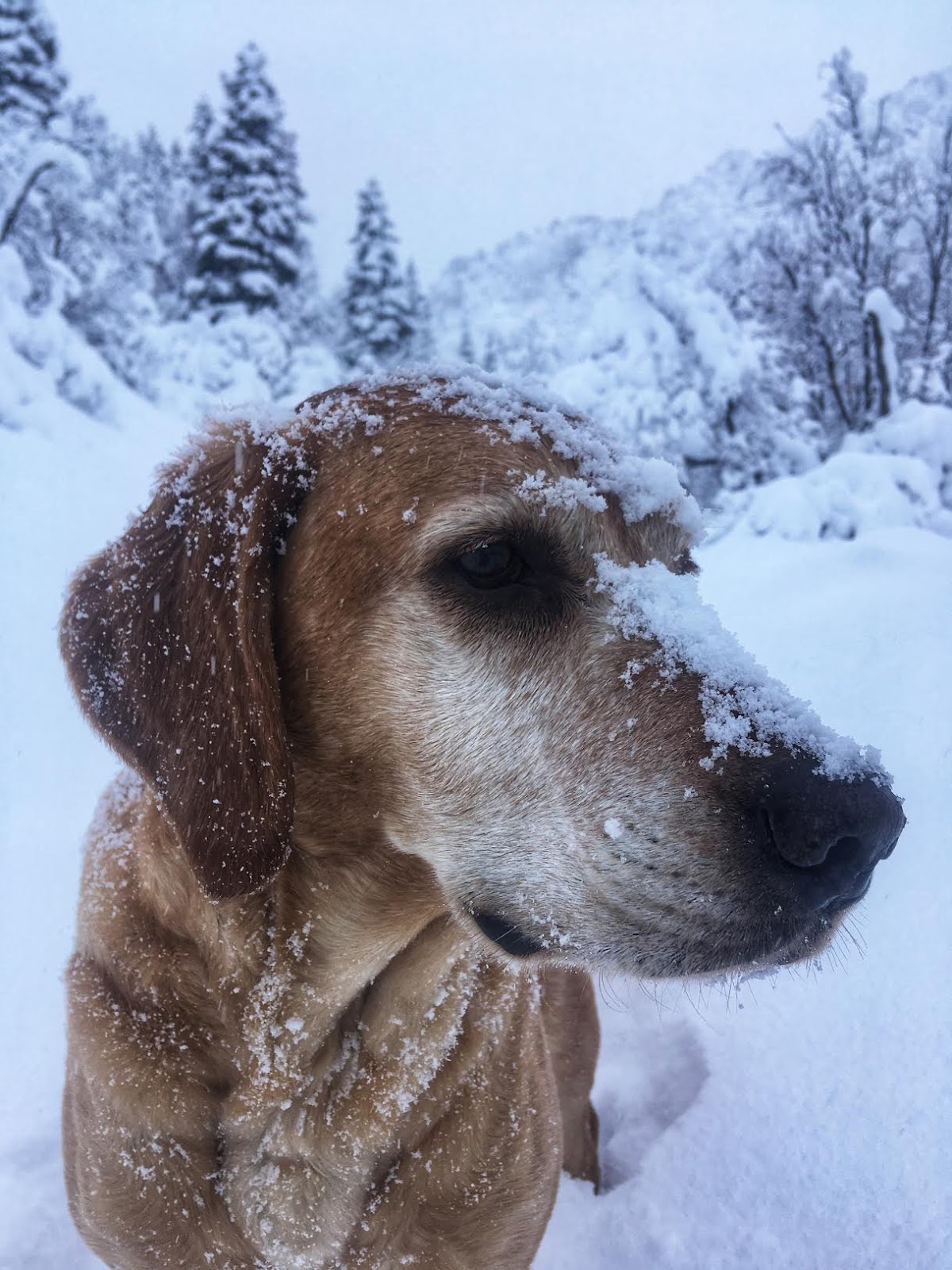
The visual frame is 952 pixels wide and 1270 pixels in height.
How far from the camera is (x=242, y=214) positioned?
14.2m

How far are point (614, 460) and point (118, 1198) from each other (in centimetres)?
173

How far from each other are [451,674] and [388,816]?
0.29 metres

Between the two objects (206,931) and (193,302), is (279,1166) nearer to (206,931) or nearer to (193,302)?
(206,931)

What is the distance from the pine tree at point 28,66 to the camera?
9359 millimetres

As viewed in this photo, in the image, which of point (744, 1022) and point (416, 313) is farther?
point (416, 313)

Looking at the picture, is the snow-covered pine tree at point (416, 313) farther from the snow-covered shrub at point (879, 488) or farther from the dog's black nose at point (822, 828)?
the dog's black nose at point (822, 828)

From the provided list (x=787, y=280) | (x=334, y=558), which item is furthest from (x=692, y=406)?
(x=334, y=558)

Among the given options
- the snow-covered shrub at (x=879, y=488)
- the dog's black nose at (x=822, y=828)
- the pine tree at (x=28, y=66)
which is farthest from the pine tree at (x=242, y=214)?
the dog's black nose at (x=822, y=828)

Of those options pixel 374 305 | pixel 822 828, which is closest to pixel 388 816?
pixel 822 828

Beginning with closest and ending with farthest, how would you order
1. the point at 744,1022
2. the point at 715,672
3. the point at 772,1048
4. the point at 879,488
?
the point at 715,672
the point at 772,1048
the point at 744,1022
the point at 879,488

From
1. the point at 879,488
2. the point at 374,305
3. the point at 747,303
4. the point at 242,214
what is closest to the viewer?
the point at 879,488

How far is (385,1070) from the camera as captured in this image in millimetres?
1692

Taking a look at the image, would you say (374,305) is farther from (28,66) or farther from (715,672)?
(715,672)

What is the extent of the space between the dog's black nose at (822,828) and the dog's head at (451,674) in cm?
7
